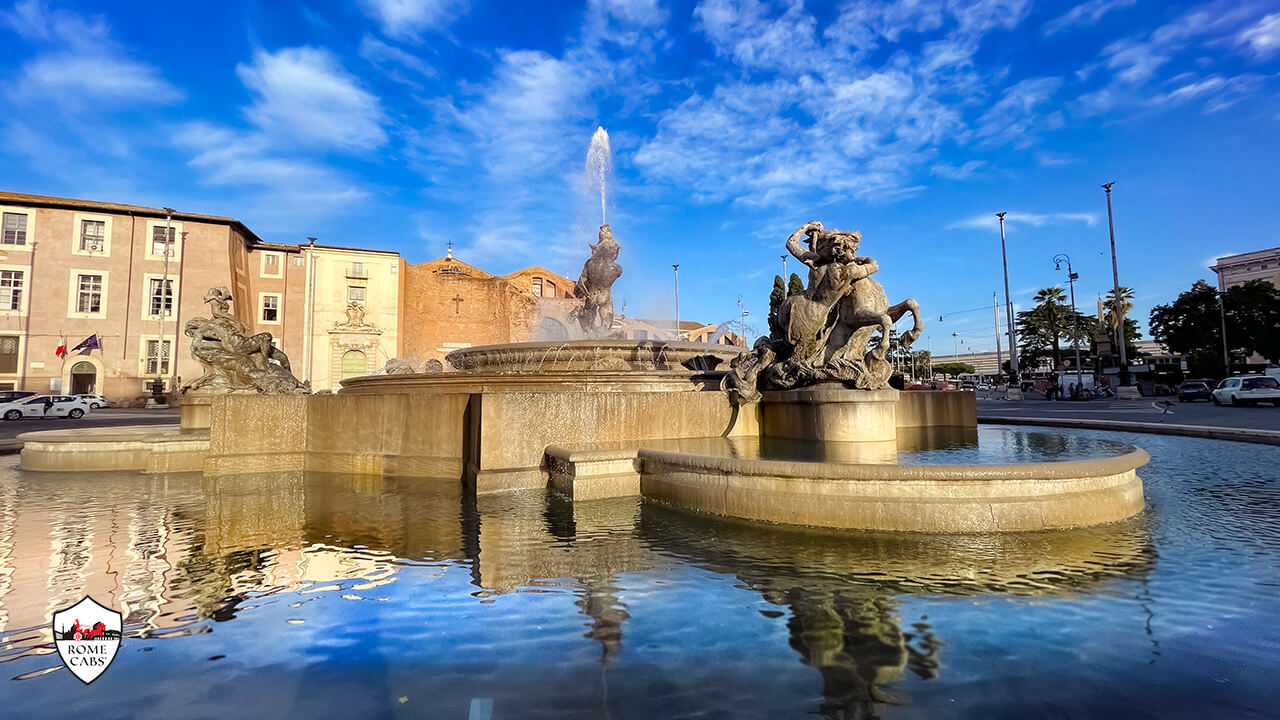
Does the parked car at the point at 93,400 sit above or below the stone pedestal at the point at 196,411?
above

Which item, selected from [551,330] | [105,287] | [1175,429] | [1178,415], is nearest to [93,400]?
[105,287]

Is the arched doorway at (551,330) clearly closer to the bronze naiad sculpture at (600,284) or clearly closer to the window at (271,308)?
the bronze naiad sculpture at (600,284)

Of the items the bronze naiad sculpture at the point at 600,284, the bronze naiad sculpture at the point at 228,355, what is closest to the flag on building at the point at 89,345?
the bronze naiad sculpture at the point at 228,355

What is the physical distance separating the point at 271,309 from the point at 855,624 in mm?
52162

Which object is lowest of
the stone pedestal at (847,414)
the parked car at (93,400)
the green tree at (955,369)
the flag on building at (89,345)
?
the stone pedestal at (847,414)

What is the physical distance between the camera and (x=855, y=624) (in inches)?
104

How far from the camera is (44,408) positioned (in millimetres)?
25938

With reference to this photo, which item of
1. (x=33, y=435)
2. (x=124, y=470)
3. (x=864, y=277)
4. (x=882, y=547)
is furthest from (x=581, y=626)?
(x=33, y=435)

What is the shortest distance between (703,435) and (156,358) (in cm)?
4487

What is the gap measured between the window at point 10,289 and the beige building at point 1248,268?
357 feet

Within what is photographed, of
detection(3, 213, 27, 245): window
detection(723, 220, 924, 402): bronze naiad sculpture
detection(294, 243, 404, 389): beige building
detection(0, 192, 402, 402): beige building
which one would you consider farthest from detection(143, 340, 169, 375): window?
detection(723, 220, 924, 402): bronze naiad sculpture

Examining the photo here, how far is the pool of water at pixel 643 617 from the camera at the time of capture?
6.64 ft

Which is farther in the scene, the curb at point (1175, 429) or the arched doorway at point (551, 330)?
the arched doorway at point (551, 330)

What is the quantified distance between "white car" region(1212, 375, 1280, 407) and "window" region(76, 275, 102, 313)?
63.1 metres
